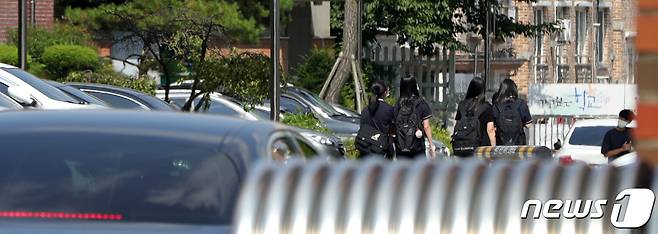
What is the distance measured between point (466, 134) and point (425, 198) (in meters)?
12.2

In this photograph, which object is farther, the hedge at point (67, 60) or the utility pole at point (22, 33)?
the hedge at point (67, 60)

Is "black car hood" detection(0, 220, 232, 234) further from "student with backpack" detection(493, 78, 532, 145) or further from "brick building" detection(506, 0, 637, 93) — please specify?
"brick building" detection(506, 0, 637, 93)

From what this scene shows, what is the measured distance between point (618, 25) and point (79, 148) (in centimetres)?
5483

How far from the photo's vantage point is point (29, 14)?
45.2 meters

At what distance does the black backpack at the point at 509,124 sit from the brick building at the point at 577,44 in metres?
32.8

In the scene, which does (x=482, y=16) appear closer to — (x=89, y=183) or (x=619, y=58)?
(x=619, y=58)

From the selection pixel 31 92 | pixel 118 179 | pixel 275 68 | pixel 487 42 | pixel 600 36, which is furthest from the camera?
pixel 600 36

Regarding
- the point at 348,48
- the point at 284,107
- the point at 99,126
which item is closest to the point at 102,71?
the point at 348,48

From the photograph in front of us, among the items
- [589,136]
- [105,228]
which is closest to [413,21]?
[589,136]

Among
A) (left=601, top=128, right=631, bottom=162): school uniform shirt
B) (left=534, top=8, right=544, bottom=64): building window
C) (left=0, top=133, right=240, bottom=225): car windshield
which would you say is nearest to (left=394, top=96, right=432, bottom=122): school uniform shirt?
(left=601, top=128, right=631, bottom=162): school uniform shirt

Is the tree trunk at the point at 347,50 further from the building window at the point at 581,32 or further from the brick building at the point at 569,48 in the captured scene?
the building window at the point at 581,32

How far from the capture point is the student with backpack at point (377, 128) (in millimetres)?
16531

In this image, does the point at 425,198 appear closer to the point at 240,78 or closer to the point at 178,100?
the point at 240,78

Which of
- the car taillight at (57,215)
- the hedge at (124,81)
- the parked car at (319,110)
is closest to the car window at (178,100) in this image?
the hedge at (124,81)
